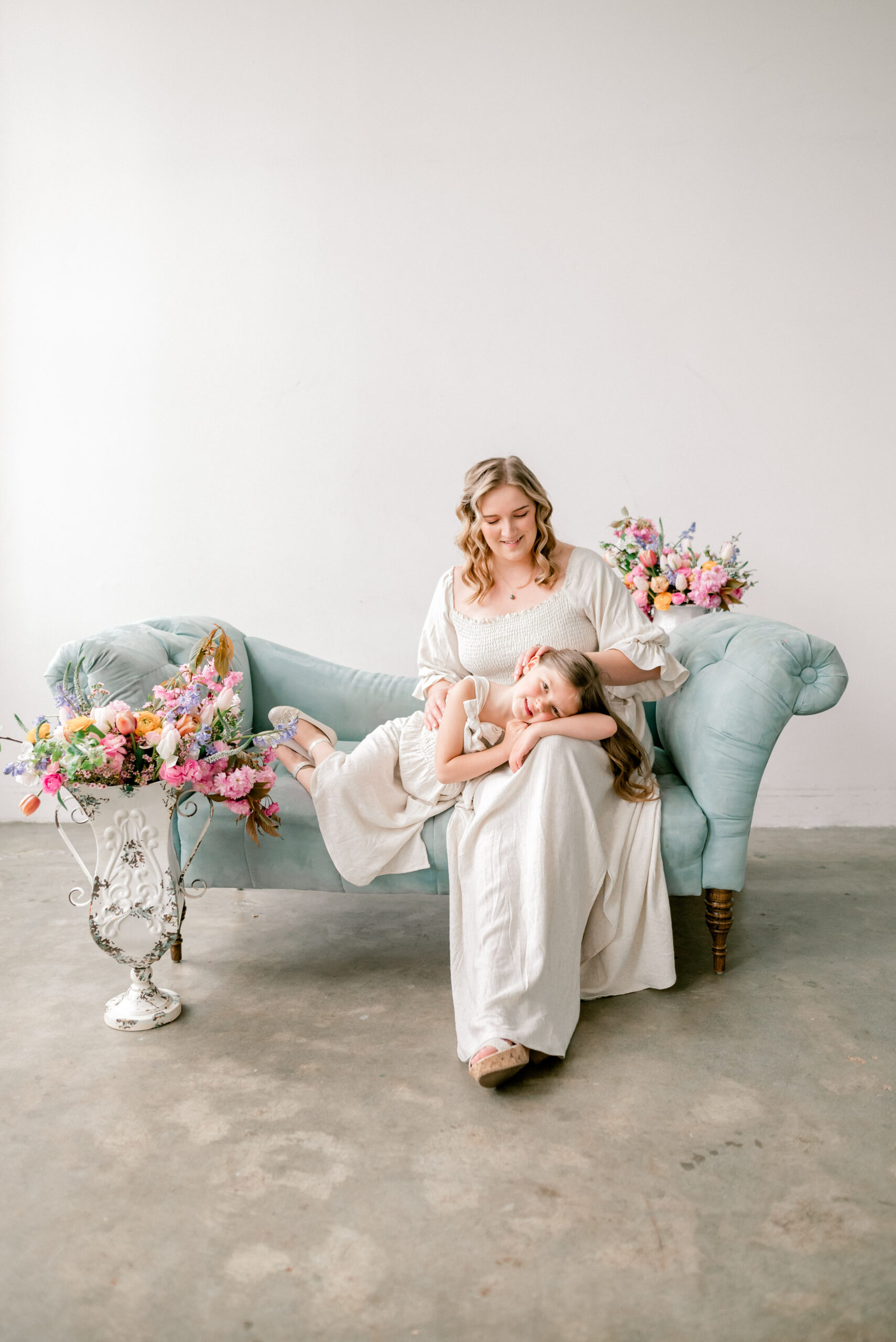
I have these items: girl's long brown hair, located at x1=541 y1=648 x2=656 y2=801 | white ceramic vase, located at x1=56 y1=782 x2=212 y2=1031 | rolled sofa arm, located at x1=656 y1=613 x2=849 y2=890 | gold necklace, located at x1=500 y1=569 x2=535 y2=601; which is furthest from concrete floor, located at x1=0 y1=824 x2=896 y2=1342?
gold necklace, located at x1=500 y1=569 x2=535 y2=601

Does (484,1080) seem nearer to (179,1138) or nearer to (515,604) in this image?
(179,1138)

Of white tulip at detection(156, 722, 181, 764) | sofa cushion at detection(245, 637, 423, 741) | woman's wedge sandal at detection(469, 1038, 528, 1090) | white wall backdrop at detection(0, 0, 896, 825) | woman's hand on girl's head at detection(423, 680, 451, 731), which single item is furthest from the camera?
white wall backdrop at detection(0, 0, 896, 825)

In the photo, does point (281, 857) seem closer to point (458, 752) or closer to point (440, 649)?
point (458, 752)

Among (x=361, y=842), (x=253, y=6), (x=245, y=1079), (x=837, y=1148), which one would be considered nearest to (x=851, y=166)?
(x=253, y=6)

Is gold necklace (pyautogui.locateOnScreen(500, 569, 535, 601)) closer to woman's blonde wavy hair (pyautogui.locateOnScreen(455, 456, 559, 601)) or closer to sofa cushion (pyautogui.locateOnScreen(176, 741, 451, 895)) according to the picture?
woman's blonde wavy hair (pyautogui.locateOnScreen(455, 456, 559, 601))

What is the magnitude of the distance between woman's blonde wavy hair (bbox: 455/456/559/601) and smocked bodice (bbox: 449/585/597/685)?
8 centimetres

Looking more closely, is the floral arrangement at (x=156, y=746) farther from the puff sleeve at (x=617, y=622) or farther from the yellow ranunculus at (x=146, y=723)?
the puff sleeve at (x=617, y=622)

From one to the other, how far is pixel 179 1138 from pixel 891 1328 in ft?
3.76

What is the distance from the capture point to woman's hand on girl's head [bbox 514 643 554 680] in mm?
2328

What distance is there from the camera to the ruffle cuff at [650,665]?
2.40 metres

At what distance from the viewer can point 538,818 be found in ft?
6.68

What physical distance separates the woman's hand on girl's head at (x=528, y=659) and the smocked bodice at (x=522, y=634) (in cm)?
8

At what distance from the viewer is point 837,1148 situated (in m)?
1.64

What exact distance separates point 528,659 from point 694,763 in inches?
19.1
